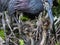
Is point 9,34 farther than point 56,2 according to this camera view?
No

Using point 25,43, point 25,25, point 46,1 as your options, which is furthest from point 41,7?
point 25,43

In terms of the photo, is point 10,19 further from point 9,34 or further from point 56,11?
point 56,11

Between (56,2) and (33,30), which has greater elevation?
(56,2)

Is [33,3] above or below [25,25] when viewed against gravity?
above

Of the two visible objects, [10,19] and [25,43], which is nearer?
[25,43]

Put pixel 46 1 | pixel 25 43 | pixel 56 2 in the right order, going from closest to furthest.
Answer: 1. pixel 25 43
2. pixel 46 1
3. pixel 56 2

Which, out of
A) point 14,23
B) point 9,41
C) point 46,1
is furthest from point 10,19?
point 46,1

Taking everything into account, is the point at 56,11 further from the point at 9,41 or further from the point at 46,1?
the point at 9,41

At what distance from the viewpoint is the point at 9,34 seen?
1911 millimetres

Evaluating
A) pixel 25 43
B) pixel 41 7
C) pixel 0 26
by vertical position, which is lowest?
pixel 25 43

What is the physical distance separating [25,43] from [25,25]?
18 cm

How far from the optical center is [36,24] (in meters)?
1.92

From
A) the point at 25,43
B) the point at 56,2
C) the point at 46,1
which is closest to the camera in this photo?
the point at 25,43

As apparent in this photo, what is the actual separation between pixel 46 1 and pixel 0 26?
1.45ft
